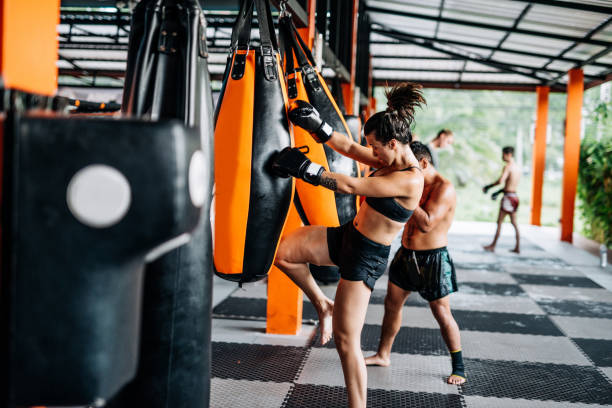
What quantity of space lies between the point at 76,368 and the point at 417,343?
3671 mm

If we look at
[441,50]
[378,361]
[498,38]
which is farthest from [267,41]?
[441,50]

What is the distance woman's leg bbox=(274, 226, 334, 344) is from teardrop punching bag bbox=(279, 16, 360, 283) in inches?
7.4

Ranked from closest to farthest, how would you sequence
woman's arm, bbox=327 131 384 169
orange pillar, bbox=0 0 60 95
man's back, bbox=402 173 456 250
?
orange pillar, bbox=0 0 60 95
woman's arm, bbox=327 131 384 169
man's back, bbox=402 173 456 250

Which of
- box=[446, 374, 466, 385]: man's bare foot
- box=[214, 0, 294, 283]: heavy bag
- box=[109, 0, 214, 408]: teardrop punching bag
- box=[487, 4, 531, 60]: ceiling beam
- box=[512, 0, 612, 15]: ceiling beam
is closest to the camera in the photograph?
box=[109, 0, 214, 408]: teardrop punching bag

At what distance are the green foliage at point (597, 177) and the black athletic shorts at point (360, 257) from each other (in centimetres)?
722

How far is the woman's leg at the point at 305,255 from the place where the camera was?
2711 millimetres

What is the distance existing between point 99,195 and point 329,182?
156cm

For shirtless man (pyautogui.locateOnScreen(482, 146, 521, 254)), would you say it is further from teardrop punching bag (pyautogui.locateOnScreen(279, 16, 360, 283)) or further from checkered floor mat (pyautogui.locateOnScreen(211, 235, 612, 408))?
teardrop punching bag (pyautogui.locateOnScreen(279, 16, 360, 283))

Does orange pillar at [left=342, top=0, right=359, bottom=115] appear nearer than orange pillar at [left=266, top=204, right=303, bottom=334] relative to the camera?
No

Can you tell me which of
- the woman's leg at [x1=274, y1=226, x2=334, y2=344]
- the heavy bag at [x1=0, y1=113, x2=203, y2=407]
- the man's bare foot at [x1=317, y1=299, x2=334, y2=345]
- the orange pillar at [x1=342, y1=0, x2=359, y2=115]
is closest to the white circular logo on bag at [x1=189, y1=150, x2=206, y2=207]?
the heavy bag at [x1=0, y1=113, x2=203, y2=407]

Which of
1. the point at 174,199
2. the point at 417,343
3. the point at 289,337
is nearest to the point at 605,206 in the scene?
the point at 417,343

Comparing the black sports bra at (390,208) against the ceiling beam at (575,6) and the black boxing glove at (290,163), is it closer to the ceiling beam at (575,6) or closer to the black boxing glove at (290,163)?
the black boxing glove at (290,163)

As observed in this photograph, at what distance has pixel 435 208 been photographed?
3422mm

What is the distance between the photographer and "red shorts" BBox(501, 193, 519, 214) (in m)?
8.59
